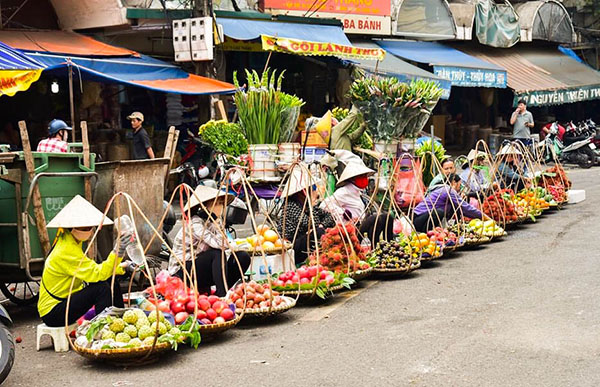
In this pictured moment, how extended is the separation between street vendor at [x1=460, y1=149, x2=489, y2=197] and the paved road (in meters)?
3.00

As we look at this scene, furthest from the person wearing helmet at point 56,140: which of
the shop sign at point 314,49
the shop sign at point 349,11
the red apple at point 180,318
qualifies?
the shop sign at point 349,11

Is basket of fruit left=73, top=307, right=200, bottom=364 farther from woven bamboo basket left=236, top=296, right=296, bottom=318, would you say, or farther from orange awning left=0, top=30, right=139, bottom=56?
orange awning left=0, top=30, right=139, bottom=56

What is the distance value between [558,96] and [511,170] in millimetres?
11841

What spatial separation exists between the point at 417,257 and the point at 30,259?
4.06 metres

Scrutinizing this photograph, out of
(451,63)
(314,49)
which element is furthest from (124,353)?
(451,63)

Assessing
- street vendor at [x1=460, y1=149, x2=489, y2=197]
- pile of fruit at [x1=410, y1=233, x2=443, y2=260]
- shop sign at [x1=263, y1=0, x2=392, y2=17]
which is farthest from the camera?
shop sign at [x1=263, y1=0, x2=392, y2=17]

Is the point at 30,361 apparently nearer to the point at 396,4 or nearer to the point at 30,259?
the point at 30,259

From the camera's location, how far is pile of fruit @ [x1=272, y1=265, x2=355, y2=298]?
25.6ft

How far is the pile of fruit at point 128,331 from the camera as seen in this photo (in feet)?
19.7

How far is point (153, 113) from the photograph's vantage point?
1798 cm

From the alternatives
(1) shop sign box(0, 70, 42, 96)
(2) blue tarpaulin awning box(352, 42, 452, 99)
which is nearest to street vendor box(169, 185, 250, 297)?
(1) shop sign box(0, 70, 42, 96)

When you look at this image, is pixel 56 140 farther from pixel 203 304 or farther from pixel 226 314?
pixel 226 314

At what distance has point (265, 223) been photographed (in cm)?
978

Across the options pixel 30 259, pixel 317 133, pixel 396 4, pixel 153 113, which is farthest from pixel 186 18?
pixel 30 259
